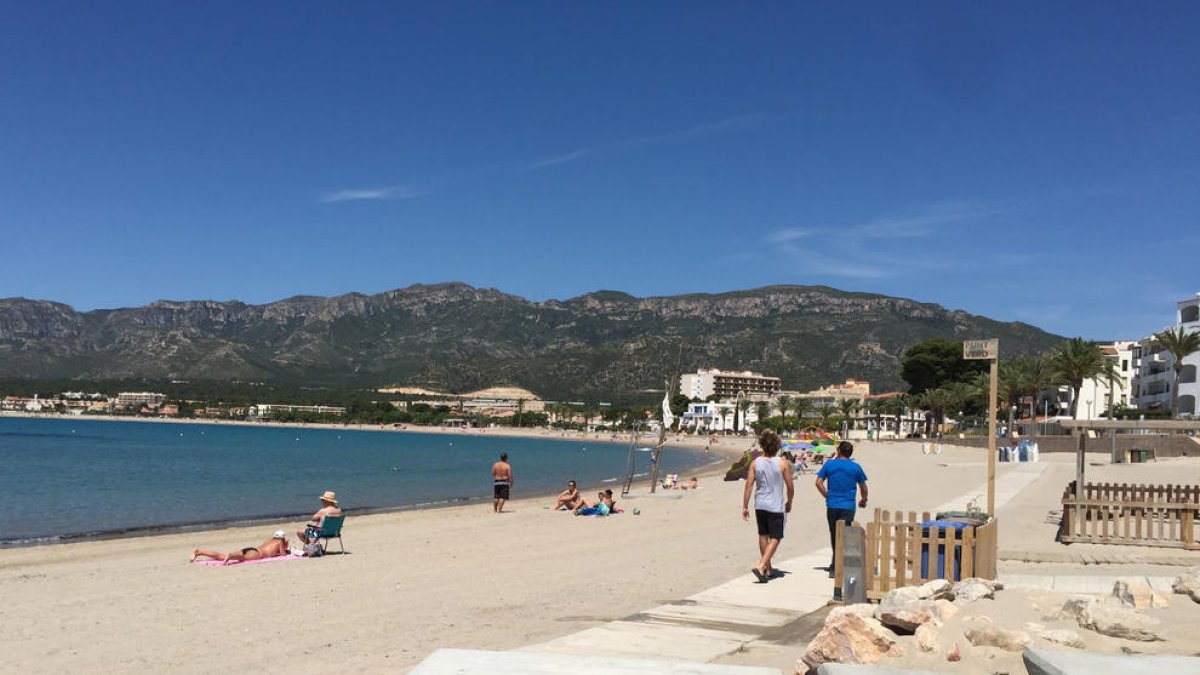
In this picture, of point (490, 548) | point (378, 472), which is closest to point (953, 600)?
point (490, 548)

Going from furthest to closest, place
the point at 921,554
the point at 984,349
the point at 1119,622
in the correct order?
the point at 984,349, the point at 921,554, the point at 1119,622

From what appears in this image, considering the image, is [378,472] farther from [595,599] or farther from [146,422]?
[146,422]

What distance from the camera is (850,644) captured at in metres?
5.30

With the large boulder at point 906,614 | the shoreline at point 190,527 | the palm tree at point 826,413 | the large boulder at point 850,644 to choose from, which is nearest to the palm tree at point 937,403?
the palm tree at point 826,413

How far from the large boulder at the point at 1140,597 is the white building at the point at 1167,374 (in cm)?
5997

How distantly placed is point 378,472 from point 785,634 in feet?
149

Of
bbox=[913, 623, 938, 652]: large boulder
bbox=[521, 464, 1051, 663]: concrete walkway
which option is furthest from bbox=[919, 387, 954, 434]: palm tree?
bbox=[913, 623, 938, 652]: large boulder

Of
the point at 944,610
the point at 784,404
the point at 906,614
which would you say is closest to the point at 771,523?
the point at 944,610

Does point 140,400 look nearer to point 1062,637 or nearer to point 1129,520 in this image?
point 1129,520

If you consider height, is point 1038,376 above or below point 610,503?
above

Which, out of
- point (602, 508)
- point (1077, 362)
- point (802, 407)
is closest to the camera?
point (602, 508)

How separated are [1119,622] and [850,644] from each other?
157 centimetres

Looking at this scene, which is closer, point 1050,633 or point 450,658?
point 450,658

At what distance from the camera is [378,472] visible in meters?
50.7
